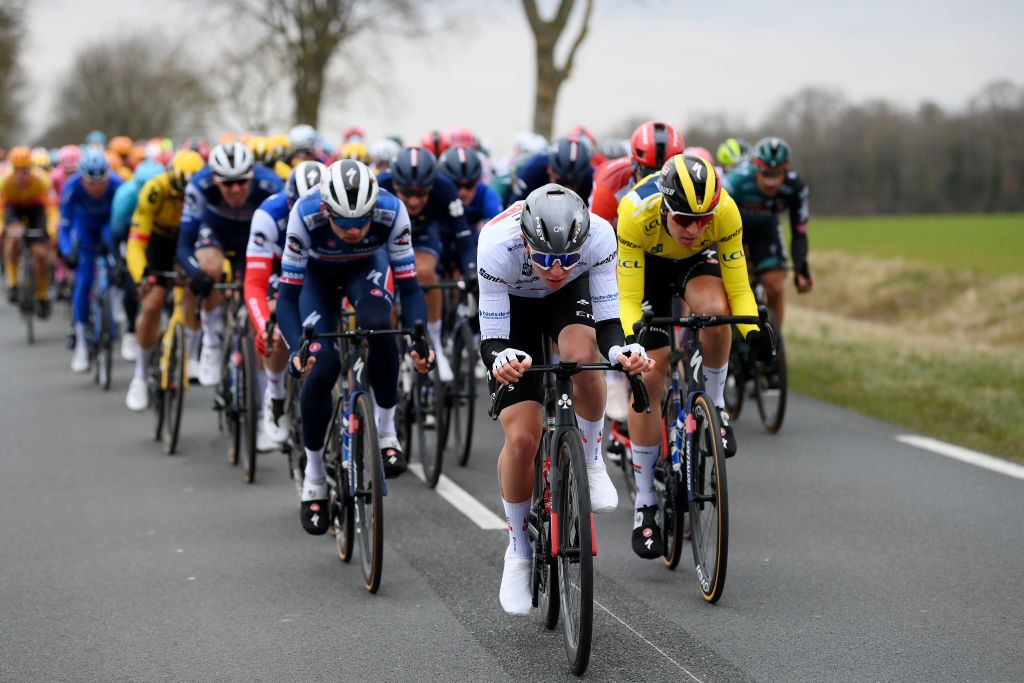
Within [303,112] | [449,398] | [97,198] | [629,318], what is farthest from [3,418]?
[303,112]

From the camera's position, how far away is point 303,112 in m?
36.4

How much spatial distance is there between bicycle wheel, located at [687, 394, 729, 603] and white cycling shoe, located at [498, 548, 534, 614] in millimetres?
842

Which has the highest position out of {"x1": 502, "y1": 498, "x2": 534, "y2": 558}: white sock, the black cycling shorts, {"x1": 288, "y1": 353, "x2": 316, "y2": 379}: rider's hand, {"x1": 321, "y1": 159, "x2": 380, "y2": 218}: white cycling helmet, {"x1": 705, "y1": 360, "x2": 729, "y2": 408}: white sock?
{"x1": 321, "y1": 159, "x2": 380, "y2": 218}: white cycling helmet

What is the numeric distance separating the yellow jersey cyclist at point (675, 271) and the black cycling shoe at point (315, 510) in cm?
156

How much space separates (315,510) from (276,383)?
62.3 inches

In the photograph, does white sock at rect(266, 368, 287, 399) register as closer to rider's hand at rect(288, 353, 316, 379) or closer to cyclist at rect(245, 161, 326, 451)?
cyclist at rect(245, 161, 326, 451)

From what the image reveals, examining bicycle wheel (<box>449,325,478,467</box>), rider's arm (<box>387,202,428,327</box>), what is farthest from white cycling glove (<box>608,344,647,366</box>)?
bicycle wheel (<box>449,325,478,467</box>)

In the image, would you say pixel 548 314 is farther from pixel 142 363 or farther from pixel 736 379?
pixel 142 363

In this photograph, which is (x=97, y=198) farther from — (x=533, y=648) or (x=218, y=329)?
(x=533, y=648)

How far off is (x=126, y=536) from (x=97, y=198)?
691cm

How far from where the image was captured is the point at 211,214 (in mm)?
9492

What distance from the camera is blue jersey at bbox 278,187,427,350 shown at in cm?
671

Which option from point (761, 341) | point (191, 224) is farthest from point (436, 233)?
point (761, 341)

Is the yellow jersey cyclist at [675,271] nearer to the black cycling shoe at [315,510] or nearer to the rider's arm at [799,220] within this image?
the black cycling shoe at [315,510]
